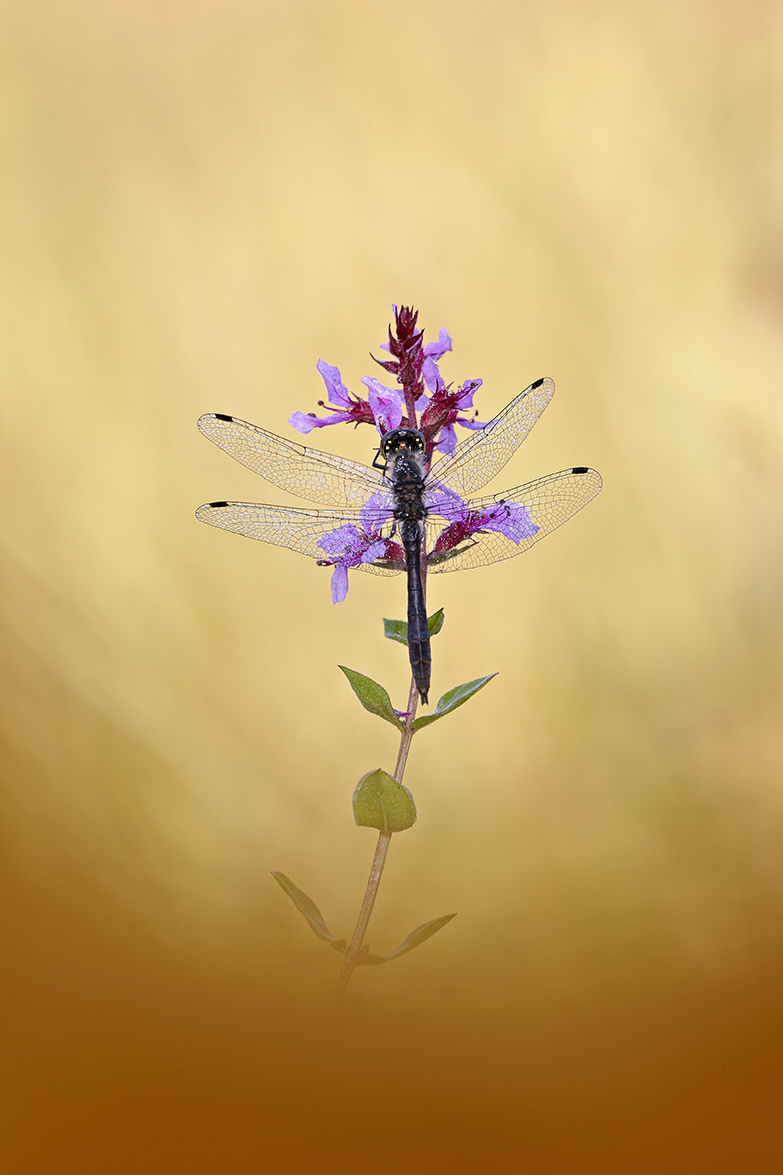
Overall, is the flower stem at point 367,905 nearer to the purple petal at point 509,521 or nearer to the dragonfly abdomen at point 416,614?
the dragonfly abdomen at point 416,614

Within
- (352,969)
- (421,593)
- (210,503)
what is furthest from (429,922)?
(210,503)

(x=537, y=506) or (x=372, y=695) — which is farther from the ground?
(x=537, y=506)

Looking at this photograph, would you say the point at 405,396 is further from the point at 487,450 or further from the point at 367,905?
the point at 367,905

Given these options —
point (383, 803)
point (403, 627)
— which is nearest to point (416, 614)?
point (403, 627)

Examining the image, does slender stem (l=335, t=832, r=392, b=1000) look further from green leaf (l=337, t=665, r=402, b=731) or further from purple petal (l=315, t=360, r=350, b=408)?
purple petal (l=315, t=360, r=350, b=408)

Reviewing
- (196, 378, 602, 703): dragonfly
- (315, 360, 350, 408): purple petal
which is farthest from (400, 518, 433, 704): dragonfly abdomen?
(315, 360, 350, 408): purple petal

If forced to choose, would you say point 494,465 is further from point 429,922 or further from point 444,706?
point 429,922

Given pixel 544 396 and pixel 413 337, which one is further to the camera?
pixel 544 396
